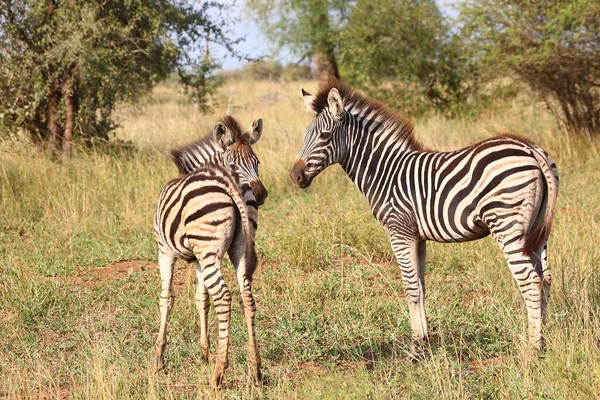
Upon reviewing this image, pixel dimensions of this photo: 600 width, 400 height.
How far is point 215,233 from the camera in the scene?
4449 millimetres

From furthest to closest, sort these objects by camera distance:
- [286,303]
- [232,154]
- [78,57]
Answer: [78,57] < [286,303] < [232,154]

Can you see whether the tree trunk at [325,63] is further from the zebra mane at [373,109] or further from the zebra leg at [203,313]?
the zebra leg at [203,313]

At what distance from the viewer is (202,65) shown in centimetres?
1282

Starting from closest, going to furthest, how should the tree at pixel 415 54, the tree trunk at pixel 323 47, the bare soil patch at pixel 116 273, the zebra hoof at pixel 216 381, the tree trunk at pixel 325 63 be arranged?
the zebra hoof at pixel 216 381 < the bare soil patch at pixel 116 273 < the tree at pixel 415 54 < the tree trunk at pixel 323 47 < the tree trunk at pixel 325 63

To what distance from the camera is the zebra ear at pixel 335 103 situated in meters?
5.39

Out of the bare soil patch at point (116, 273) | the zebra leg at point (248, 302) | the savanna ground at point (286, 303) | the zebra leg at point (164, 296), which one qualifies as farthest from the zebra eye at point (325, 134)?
the bare soil patch at point (116, 273)

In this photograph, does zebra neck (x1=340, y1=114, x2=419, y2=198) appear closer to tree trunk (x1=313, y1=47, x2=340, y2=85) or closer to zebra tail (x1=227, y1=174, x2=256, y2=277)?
zebra tail (x1=227, y1=174, x2=256, y2=277)

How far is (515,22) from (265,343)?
9.43m

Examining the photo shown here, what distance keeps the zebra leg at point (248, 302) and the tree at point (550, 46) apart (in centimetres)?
874

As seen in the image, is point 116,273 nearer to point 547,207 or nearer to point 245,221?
point 245,221

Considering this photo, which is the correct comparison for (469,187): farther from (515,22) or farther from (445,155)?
(515,22)

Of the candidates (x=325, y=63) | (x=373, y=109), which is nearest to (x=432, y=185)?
(x=373, y=109)

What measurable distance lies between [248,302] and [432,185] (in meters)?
1.68

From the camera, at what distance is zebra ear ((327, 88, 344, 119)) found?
5395 millimetres
